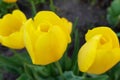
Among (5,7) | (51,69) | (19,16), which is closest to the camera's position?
(19,16)

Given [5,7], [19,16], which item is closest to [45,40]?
[19,16]

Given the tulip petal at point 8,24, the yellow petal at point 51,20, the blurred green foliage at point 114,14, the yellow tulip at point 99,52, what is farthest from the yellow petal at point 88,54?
the blurred green foliage at point 114,14

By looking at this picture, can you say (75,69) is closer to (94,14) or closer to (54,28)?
(54,28)

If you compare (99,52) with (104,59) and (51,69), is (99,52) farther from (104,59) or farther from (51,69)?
(51,69)

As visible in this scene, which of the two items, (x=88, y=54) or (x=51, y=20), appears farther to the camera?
(x=51, y=20)

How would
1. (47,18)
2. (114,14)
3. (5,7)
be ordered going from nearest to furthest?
1. (47,18)
2. (114,14)
3. (5,7)

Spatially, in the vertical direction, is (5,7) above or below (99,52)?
below

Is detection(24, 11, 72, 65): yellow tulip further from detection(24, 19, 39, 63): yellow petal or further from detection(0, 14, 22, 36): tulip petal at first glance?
detection(0, 14, 22, 36): tulip petal

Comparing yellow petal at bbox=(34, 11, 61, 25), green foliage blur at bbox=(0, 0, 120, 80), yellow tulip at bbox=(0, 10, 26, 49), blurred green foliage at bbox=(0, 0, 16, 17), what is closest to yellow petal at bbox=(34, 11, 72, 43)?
yellow petal at bbox=(34, 11, 61, 25)
